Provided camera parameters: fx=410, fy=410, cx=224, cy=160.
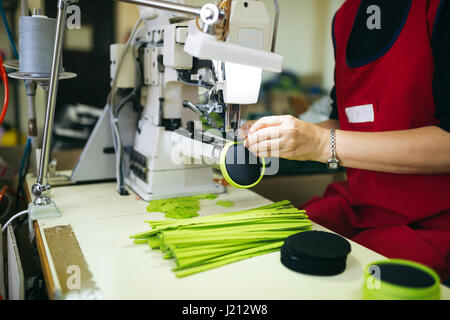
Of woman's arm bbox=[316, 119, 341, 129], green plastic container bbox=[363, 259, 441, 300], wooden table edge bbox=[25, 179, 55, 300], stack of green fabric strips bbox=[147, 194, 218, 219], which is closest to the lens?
green plastic container bbox=[363, 259, 441, 300]

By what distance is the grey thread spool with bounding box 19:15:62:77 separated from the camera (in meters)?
1.11

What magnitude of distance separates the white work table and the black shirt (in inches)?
16.6

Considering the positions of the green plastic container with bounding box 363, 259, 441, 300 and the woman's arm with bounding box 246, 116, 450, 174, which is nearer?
the green plastic container with bounding box 363, 259, 441, 300

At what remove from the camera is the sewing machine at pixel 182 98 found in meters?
0.92

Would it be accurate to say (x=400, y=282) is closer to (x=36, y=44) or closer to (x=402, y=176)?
(x=402, y=176)

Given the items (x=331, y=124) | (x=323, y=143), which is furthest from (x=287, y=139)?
(x=331, y=124)

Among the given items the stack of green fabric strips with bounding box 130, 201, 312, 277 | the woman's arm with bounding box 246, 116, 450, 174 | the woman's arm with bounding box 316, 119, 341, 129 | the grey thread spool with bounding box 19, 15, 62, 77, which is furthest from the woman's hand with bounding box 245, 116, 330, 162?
the grey thread spool with bounding box 19, 15, 62, 77

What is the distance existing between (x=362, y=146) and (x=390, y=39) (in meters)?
0.36

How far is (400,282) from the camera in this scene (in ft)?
2.28

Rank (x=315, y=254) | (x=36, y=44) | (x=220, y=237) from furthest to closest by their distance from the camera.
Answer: (x=36, y=44), (x=220, y=237), (x=315, y=254)

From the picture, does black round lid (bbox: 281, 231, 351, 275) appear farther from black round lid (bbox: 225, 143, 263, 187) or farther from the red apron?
the red apron

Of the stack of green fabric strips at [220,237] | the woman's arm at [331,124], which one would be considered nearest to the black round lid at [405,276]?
the stack of green fabric strips at [220,237]
